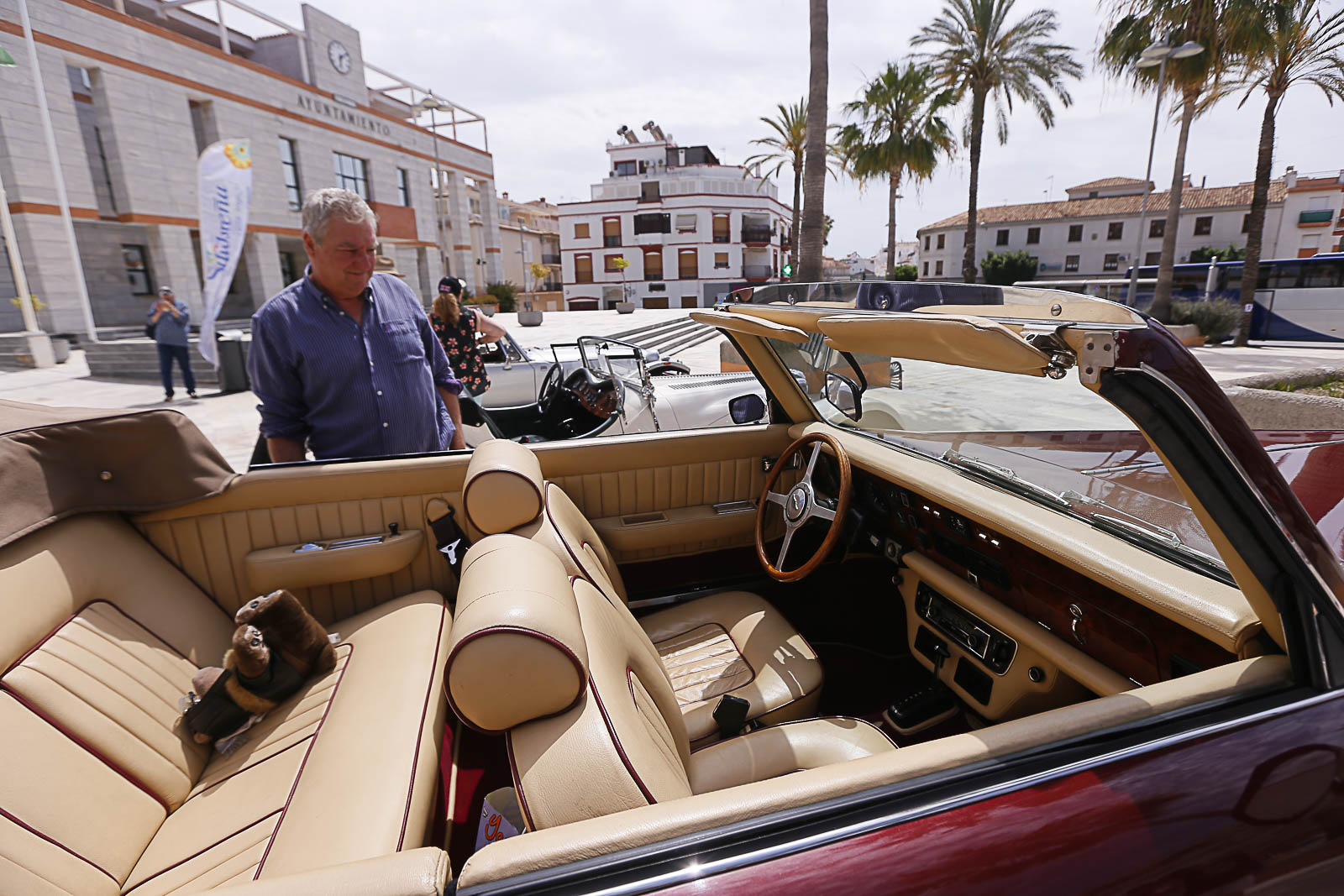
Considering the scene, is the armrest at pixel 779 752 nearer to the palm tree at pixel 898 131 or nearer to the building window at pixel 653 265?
the palm tree at pixel 898 131

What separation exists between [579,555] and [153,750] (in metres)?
1.09

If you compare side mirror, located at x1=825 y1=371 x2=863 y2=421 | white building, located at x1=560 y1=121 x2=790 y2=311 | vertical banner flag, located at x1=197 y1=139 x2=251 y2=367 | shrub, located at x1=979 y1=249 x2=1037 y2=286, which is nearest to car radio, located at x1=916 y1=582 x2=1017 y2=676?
side mirror, located at x1=825 y1=371 x2=863 y2=421

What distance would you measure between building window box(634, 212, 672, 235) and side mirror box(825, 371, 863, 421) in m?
44.1

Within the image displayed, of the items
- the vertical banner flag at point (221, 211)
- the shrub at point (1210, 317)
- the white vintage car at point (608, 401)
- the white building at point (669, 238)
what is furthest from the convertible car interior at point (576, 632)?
the white building at point (669, 238)

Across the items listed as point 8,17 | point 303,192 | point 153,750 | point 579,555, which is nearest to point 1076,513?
point 579,555

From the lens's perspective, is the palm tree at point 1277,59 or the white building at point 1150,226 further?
the white building at point 1150,226

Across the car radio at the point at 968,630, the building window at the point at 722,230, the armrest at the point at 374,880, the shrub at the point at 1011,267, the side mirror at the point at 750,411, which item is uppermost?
the building window at the point at 722,230

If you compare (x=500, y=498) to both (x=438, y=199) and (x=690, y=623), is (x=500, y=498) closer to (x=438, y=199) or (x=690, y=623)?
(x=690, y=623)

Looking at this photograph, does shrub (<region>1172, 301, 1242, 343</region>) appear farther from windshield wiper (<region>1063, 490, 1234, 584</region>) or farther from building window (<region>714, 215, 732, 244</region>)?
building window (<region>714, 215, 732, 244</region>)

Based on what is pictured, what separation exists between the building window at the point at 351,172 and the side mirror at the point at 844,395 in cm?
2398

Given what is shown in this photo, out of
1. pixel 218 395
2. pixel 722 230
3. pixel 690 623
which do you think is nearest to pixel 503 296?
pixel 722 230

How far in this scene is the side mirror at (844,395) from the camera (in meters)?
2.65

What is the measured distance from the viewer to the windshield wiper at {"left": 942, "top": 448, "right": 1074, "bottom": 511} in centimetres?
177

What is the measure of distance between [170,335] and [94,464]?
9.39m
